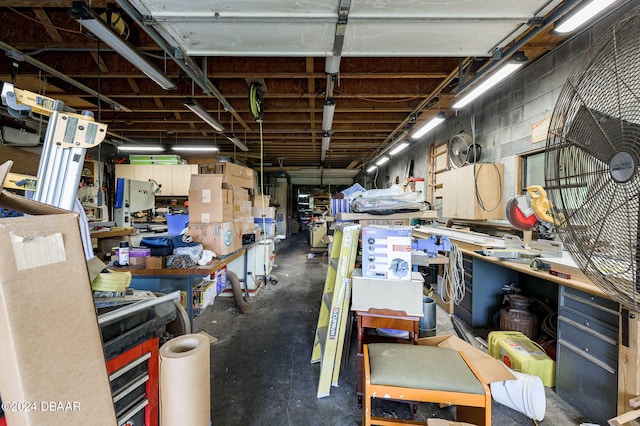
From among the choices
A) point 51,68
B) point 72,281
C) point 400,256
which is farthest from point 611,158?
point 51,68

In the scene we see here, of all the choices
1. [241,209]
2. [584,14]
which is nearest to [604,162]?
[584,14]

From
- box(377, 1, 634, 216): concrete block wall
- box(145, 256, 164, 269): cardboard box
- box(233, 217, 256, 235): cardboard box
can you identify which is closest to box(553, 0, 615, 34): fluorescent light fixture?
box(377, 1, 634, 216): concrete block wall

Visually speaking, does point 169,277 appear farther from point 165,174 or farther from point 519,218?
point 165,174

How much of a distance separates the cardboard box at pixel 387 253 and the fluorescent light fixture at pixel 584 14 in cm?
168

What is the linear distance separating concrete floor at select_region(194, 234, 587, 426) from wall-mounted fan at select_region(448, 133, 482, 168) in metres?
2.17

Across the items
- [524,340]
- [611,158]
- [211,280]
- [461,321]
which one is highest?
[611,158]

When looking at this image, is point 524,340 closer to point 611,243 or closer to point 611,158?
point 611,243

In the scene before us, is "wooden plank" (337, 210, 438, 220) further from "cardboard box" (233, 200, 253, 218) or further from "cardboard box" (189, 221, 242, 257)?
"cardboard box" (233, 200, 253, 218)

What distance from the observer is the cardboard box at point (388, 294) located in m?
1.56

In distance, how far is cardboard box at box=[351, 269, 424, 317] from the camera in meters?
1.56

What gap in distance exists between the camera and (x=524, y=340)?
2.02 m

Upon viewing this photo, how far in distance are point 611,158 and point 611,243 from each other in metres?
0.24

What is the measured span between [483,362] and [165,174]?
6.43 metres

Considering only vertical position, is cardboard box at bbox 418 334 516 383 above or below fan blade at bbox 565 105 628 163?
below
